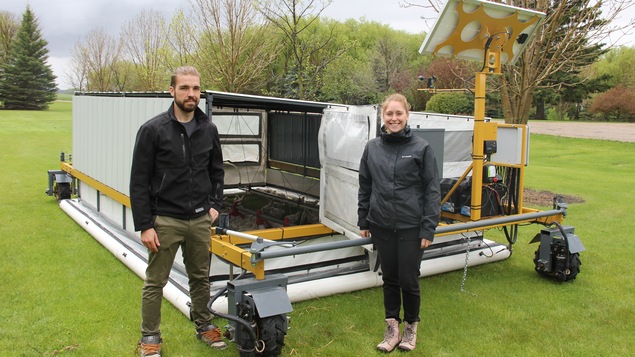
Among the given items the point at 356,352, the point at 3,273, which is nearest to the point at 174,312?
the point at 356,352

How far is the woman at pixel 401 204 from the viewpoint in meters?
4.22

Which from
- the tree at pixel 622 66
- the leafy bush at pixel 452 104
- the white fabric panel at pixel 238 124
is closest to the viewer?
the white fabric panel at pixel 238 124

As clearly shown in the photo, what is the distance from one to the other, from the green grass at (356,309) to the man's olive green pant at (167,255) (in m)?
0.45

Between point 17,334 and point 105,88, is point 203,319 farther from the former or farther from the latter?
point 105,88

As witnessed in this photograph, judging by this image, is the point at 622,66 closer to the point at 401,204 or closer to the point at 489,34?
the point at 489,34

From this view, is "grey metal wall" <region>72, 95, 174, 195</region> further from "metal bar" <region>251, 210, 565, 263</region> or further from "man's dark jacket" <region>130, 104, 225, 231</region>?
"metal bar" <region>251, 210, 565, 263</region>

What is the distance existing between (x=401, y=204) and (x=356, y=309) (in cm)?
161

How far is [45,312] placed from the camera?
519 cm

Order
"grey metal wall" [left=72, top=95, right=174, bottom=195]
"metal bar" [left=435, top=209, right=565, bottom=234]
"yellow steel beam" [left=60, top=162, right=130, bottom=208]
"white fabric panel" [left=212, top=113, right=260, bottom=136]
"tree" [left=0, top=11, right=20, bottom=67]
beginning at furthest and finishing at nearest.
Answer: "tree" [left=0, top=11, right=20, bottom=67] → "white fabric panel" [left=212, top=113, right=260, bottom=136] → "yellow steel beam" [left=60, top=162, right=130, bottom=208] → "grey metal wall" [left=72, top=95, right=174, bottom=195] → "metal bar" [left=435, top=209, right=565, bottom=234]

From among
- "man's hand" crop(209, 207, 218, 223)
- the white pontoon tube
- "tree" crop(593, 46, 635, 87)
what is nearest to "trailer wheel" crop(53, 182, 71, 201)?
the white pontoon tube

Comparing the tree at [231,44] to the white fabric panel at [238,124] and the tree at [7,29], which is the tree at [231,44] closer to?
the white fabric panel at [238,124]

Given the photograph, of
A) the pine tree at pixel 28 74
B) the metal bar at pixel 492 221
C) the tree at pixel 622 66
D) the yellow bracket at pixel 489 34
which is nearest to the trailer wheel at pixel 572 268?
the metal bar at pixel 492 221

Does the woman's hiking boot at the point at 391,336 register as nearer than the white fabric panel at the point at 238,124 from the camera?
Yes

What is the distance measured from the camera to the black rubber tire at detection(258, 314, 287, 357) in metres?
4.08
